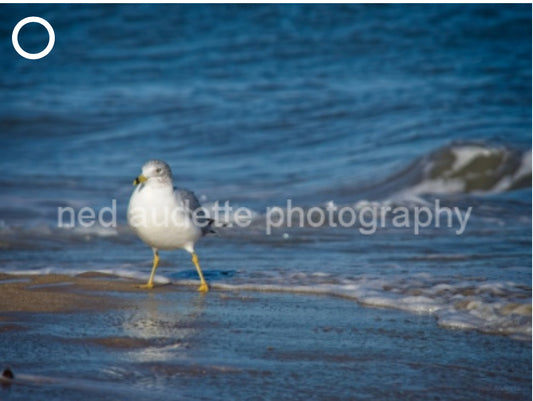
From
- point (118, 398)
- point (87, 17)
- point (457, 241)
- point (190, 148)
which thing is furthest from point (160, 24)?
point (118, 398)

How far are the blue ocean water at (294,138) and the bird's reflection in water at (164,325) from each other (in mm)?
576

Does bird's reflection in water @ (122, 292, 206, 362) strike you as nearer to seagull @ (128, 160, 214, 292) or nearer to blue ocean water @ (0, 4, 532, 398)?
seagull @ (128, 160, 214, 292)

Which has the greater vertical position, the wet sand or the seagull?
the seagull

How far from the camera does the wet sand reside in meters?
3.86

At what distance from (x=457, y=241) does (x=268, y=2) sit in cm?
1481

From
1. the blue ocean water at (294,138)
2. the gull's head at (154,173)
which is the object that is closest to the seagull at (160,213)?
the gull's head at (154,173)

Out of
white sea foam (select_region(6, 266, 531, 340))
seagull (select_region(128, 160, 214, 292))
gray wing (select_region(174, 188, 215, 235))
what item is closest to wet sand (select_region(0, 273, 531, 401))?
white sea foam (select_region(6, 266, 531, 340))

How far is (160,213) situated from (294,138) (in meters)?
7.89

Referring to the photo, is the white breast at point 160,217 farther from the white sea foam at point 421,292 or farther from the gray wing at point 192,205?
the white sea foam at point 421,292

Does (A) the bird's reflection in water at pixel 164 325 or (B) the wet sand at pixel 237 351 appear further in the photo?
(A) the bird's reflection in water at pixel 164 325

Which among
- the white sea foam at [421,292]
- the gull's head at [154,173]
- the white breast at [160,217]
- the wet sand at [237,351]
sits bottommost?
the wet sand at [237,351]

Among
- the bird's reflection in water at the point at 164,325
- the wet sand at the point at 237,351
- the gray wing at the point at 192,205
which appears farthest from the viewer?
the gray wing at the point at 192,205

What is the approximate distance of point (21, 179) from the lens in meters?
11.1

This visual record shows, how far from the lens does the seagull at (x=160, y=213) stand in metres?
5.88
